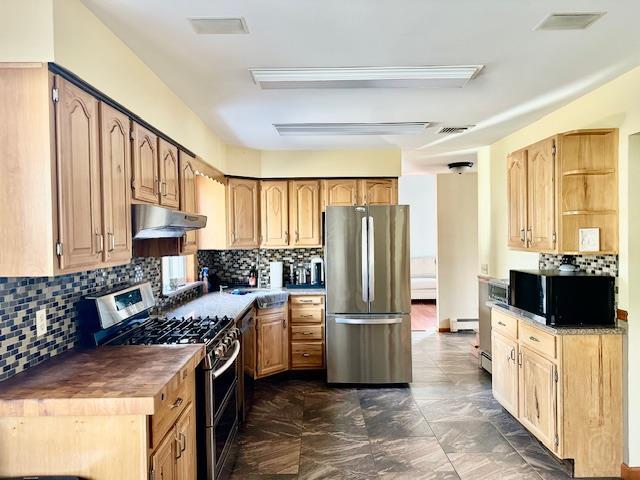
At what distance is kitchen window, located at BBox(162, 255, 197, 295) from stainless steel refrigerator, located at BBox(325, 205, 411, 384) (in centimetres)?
140

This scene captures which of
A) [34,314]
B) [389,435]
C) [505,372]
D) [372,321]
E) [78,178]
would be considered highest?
[78,178]

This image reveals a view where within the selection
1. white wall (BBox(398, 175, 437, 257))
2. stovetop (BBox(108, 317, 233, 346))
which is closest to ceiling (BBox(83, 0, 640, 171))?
stovetop (BBox(108, 317, 233, 346))

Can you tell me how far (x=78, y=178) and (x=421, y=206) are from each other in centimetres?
828

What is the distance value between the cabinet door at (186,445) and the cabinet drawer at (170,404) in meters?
0.06

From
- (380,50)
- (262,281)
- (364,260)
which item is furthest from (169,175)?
(262,281)

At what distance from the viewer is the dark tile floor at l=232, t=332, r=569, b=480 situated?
9.16 feet

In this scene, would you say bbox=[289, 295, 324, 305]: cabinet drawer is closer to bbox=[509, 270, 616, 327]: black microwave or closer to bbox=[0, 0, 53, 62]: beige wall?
bbox=[509, 270, 616, 327]: black microwave

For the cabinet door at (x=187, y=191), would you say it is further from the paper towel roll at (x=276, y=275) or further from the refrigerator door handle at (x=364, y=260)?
the refrigerator door handle at (x=364, y=260)

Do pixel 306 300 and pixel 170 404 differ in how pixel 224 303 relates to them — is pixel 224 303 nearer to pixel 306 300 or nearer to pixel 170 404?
pixel 306 300

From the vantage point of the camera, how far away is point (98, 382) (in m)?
1.76

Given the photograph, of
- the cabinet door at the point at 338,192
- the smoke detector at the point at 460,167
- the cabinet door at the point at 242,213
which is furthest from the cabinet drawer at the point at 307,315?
the smoke detector at the point at 460,167

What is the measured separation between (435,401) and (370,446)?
1.07m

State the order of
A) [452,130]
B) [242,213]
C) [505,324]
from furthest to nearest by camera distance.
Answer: [242,213] < [452,130] < [505,324]

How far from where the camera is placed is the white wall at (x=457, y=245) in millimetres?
6449
